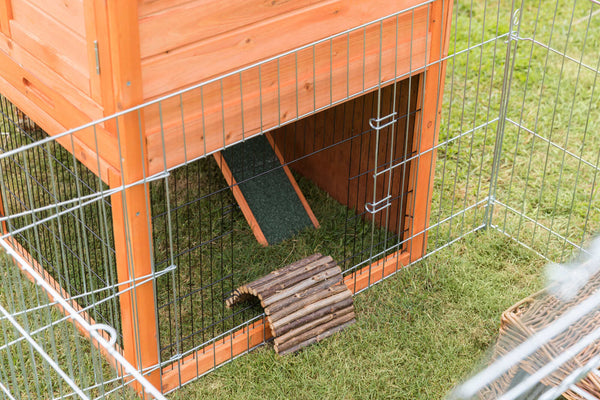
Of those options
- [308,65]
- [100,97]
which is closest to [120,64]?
[100,97]

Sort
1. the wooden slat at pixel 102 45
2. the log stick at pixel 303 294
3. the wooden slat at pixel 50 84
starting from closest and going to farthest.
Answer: the wooden slat at pixel 102 45 < the wooden slat at pixel 50 84 < the log stick at pixel 303 294

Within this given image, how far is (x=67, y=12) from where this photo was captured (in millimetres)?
2645

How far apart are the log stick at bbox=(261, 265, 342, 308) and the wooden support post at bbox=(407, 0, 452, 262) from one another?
53cm

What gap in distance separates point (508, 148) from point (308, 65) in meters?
2.13

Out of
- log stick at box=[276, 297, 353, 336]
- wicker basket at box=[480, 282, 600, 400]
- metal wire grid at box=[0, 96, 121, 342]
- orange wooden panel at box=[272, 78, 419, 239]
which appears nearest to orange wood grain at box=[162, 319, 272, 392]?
log stick at box=[276, 297, 353, 336]

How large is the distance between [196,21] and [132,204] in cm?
64

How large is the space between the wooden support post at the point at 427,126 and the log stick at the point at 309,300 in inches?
21.3

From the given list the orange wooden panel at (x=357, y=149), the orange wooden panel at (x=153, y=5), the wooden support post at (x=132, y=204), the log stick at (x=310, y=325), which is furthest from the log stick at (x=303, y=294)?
the orange wooden panel at (x=153, y=5)

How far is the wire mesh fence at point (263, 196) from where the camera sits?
2.88m

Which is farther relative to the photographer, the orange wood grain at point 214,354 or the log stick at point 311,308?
the log stick at point 311,308

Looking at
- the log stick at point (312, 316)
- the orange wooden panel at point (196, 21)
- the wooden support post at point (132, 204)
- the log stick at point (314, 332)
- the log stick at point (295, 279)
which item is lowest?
the log stick at point (314, 332)

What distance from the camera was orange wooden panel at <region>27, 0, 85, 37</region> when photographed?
259 cm

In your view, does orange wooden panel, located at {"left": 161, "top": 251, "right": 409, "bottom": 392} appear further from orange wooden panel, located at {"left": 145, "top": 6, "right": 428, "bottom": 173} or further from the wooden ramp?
orange wooden panel, located at {"left": 145, "top": 6, "right": 428, "bottom": 173}

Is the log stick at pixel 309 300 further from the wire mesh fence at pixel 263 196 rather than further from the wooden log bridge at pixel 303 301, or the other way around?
the wire mesh fence at pixel 263 196
